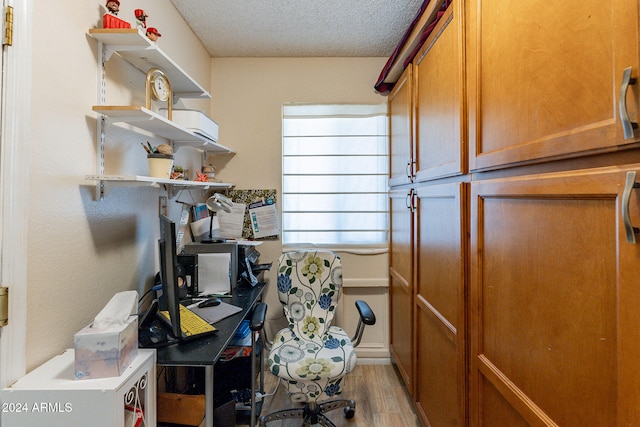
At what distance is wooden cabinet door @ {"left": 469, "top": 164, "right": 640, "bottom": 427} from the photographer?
23.5 inches

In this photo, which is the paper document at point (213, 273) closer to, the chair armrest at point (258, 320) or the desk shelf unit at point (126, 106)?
the chair armrest at point (258, 320)

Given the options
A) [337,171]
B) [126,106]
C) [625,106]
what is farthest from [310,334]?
[625,106]

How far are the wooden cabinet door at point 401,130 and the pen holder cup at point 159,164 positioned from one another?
1339 millimetres

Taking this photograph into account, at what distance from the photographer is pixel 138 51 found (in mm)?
1320

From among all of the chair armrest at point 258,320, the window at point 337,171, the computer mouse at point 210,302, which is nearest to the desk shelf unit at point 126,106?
the computer mouse at point 210,302

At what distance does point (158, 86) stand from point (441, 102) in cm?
132

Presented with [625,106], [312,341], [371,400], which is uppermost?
[625,106]

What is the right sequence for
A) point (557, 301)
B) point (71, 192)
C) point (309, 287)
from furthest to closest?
point (309, 287) → point (71, 192) → point (557, 301)

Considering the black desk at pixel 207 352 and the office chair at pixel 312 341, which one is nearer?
the black desk at pixel 207 352

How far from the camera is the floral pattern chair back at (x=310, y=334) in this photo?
1.68 metres

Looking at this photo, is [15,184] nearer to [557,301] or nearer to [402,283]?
[557,301]

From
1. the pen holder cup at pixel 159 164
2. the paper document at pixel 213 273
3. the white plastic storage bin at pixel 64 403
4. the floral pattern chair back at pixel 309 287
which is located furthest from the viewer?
the floral pattern chair back at pixel 309 287

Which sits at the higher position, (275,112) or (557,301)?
(275,112)

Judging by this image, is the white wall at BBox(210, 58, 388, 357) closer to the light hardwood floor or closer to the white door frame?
the light hardwood floor
